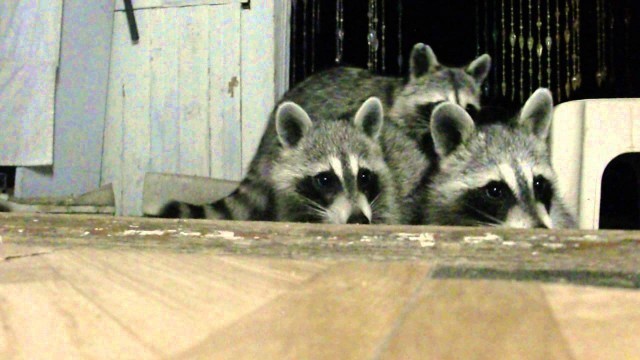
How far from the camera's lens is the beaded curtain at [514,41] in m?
1.54

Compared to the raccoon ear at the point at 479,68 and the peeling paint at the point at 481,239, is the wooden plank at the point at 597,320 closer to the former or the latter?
the peeling paint at the point at 481,239

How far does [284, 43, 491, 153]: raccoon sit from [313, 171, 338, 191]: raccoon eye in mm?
165

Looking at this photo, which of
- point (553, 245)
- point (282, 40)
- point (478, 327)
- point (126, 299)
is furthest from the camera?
point (282, 40)

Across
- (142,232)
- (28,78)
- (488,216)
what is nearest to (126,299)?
(142,232)

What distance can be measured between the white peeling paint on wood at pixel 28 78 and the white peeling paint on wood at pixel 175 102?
23 centimetres

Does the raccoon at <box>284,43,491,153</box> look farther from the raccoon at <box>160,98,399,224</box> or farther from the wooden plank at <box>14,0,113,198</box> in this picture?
the wooden plank at <box>14,0,113,198</box>

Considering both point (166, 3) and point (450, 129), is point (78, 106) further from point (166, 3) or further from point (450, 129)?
point (450, 129)

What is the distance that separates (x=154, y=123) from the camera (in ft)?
5.78

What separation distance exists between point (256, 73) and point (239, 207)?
384 millimetres

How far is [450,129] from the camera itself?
4.92ft

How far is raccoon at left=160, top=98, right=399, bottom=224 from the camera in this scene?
1.49 meters

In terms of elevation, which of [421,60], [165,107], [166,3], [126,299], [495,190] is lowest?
[126,299]

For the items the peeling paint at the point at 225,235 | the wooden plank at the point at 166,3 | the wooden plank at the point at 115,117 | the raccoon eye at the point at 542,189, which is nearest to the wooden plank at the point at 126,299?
the peeling paint at the point at 225,235

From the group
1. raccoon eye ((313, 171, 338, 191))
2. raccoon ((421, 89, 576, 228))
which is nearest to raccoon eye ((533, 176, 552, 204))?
raccoon ((421, 89, 576, 228))
